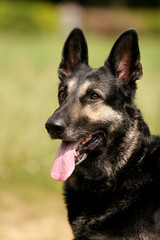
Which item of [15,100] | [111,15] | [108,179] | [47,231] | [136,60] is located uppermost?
[111,15]

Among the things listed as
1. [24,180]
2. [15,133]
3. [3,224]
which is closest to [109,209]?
[3,224]

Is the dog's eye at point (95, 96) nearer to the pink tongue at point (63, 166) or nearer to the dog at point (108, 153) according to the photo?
the dog at point (108, 153)

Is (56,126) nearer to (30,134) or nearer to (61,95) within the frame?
(61,95)

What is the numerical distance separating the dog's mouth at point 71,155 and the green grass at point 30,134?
97cm

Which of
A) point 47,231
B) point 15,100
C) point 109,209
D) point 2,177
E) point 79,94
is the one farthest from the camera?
point 15,100

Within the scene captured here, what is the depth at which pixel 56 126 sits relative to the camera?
412cm

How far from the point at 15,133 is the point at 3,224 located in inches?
140

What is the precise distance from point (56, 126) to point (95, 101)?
604mm

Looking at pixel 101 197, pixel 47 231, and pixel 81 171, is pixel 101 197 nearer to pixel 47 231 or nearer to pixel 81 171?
pixel 81 171

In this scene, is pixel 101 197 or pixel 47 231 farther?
pixel 47 231

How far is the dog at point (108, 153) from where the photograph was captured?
13.6 feet

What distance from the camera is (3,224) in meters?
5.77

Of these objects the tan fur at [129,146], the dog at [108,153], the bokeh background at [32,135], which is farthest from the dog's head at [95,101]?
the bokeh background at [32,135]

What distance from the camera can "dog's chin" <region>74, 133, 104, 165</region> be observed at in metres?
4.30
